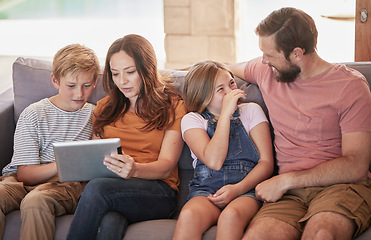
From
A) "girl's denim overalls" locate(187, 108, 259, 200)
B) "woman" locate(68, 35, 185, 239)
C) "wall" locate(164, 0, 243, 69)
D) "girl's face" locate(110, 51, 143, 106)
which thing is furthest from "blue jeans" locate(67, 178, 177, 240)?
"wall" locate(164, 0, 243, 69)

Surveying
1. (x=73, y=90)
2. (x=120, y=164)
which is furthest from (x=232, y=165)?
(x=73, y=90)

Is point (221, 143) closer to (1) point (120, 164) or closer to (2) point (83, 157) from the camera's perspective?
(1) point (120, 164)

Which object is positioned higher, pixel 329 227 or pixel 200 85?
pixel 200 85

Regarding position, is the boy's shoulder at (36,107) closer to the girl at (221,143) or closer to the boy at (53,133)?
the boy at (53,133)

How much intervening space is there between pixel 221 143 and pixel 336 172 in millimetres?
427

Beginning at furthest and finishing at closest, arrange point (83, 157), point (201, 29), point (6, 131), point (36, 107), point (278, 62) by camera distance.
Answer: point (201, 29) → point (6, 131) → point (36, 107) → point (278, 62) → point (83, 157)

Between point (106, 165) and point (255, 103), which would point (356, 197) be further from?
point (106, 165)

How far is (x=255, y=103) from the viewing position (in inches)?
86.2

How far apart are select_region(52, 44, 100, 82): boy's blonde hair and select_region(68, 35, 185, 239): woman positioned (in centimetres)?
7

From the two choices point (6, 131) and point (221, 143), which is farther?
point (6, 131)

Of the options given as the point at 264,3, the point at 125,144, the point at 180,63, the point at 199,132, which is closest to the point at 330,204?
the point at 199,132

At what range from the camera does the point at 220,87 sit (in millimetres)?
2113

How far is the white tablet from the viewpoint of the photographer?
185cm

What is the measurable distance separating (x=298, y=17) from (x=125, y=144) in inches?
33.3
